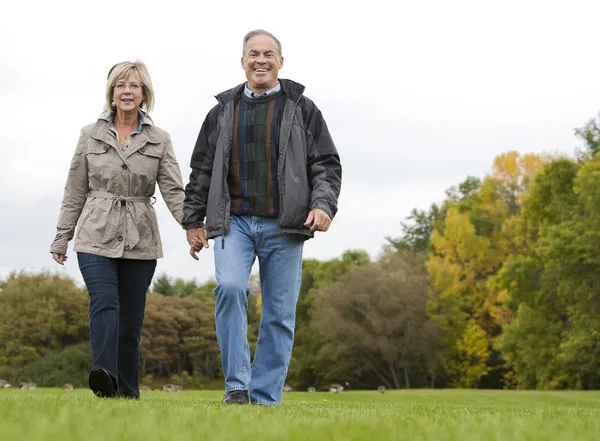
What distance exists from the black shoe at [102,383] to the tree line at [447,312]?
3049 centimetres

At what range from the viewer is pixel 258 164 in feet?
22.5

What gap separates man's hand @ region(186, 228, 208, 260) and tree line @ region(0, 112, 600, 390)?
29.9 m

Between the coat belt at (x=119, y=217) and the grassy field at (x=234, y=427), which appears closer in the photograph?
the grassy field at (x=234, y=427)

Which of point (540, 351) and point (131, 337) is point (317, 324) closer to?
point (540, 351)

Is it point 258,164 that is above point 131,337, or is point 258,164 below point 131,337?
above

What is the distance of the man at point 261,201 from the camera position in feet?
21.9

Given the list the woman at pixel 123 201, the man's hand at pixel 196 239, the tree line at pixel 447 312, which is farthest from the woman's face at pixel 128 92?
the tree line at pixel 447 312

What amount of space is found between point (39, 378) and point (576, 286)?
3023cm

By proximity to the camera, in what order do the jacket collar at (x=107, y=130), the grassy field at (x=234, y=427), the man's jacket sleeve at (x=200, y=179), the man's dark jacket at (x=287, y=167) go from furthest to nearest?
1. the jacket collar at (x=107, y=130)
2. the man's jacket sleeve at (x=200, y=179)
3. the man's dark jacket at (x=287, y=167)
4. the grassy field at (x=234, y=427)

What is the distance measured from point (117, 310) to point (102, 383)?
0.67 m

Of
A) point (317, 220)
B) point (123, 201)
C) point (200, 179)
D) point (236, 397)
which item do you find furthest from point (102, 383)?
point (317, 220)

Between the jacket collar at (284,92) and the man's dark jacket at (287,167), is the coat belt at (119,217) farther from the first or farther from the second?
the jacket collar at (284,92)

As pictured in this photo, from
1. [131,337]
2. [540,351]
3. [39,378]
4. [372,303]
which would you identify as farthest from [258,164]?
[372,303]

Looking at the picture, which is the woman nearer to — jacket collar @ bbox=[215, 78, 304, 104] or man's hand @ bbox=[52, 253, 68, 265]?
man's hand @ bbox=[52, 253, 68, 265]
